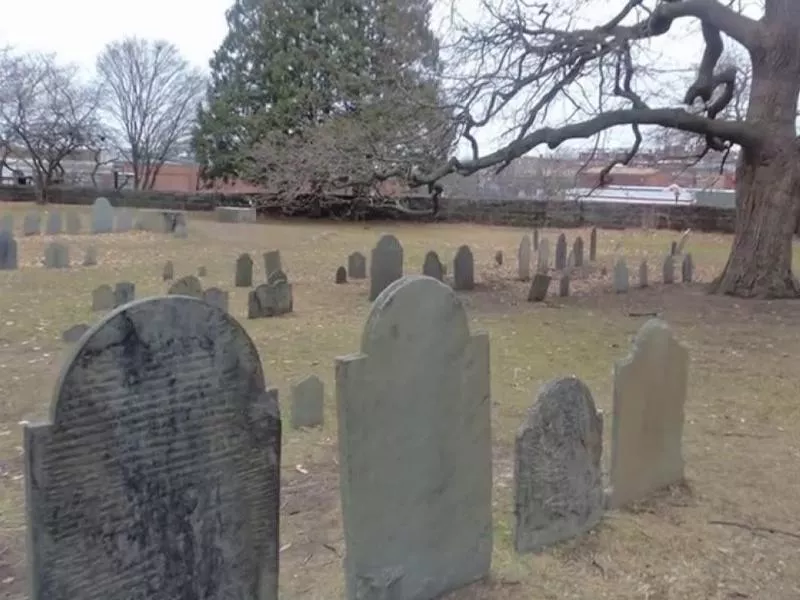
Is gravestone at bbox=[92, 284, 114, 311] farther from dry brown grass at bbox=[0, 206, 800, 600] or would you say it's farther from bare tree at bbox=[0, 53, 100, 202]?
bare tree at bbox=[0, 53, 100, 202]

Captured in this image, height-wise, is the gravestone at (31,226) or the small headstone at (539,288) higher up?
the gravestone at (31,226)

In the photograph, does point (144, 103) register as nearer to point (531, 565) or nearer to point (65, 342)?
point (65, 342)

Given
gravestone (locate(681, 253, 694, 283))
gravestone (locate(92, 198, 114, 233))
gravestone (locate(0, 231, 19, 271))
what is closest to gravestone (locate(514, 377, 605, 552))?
gravestone (locate(681, 253, 694, 283))

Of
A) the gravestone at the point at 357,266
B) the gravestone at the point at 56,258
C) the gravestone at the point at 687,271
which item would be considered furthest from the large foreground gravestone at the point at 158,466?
A: the gravestone at the point at 56,258

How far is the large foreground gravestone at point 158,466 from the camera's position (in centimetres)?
245

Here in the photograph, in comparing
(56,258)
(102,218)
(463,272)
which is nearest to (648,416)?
(463,272)

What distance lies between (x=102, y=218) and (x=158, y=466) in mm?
19368

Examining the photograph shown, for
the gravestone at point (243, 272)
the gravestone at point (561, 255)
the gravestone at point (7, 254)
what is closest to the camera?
the gravestone at point (243, 272)

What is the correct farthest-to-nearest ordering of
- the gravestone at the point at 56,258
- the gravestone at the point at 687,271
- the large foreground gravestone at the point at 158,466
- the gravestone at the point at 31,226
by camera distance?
the gravestone at the point at 31,226, the gravestone at the point at 56,258, the gravestone at the point at 687,271, the large foreground gravestone at the point at 158,466

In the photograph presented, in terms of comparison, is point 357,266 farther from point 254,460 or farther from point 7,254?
point 254,460

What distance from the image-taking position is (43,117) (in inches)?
1379

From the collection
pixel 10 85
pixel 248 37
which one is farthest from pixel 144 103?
pixel 248 37

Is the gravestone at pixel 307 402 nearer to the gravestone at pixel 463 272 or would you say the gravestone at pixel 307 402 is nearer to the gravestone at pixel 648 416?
the gravestone at pixel 648 416

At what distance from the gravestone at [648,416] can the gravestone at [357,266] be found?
9.69 metres
